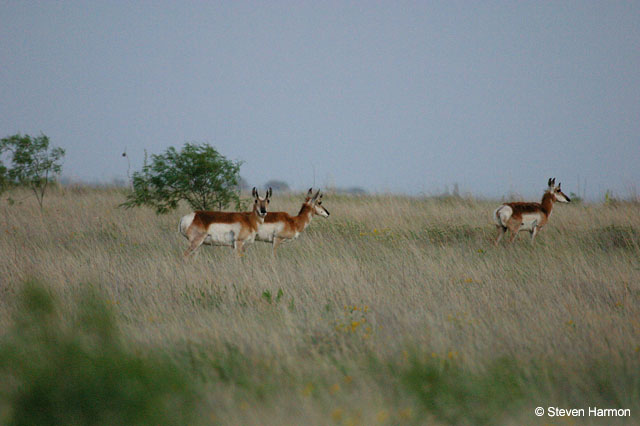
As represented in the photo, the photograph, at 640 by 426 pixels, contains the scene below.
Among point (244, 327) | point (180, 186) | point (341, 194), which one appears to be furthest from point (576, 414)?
point (341, 194)

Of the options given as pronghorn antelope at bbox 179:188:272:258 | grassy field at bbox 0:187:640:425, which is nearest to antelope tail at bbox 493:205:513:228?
grassy field at bbox 0:187:640:425

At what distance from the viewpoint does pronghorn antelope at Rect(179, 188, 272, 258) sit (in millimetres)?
8609

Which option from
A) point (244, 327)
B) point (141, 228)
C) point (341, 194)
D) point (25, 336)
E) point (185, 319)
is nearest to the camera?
point (25, 336)

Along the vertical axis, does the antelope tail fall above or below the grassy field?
above

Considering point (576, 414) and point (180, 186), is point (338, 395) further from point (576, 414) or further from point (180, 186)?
point (180, 186)

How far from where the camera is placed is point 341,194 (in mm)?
21188

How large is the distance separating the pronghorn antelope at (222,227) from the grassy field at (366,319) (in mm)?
409

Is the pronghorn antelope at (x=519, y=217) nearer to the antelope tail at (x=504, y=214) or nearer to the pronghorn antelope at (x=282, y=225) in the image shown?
the antelope tail at (x=504, y=214)

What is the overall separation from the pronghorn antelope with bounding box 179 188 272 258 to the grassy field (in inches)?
16.1

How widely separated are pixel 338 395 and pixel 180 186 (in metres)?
8.87

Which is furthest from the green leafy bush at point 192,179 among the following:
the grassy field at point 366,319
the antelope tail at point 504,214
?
the antelope tail at point 504,214

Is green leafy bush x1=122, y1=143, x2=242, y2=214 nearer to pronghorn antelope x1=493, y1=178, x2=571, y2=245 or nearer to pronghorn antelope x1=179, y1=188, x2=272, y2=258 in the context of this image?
pronghorn antelope x1=179, y1=188, x2=272, y2=258

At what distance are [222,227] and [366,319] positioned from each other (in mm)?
4008

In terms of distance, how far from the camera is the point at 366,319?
5539mm
